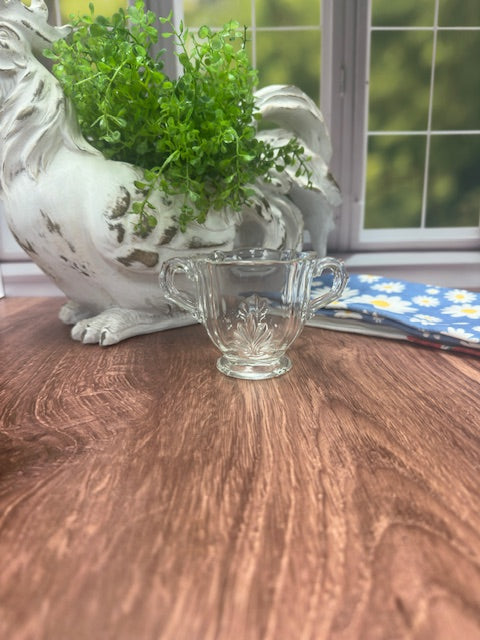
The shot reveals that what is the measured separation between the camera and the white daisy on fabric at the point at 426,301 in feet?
2.97

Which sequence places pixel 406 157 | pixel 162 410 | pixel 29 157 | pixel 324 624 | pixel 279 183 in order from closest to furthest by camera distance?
pixel 324 624
pixel 162 410
pixel 29 157
pixel 279 183
pixel 406 157

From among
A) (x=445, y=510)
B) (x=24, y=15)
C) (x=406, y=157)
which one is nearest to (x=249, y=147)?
(x=24, y=15)

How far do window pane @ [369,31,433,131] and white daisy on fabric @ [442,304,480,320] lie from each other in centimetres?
74

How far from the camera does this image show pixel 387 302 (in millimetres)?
911

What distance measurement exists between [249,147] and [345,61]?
27.1 inches

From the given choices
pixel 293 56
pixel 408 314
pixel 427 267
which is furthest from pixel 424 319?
pixel 293 56

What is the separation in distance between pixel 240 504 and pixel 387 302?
0.58 m

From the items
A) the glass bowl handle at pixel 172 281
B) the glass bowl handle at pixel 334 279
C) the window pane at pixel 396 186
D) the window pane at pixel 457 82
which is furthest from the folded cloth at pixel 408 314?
the window pane at pixel 457 82

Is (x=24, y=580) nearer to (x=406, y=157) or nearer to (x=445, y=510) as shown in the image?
(x=445, y=510)

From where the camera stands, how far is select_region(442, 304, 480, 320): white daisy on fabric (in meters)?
0.83

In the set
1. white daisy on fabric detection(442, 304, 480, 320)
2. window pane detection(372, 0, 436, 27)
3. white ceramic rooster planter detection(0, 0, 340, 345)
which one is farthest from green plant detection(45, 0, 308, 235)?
window pane detection(372, 0, 436, 27)

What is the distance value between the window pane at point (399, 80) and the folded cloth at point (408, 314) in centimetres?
63

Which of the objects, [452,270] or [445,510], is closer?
[445,510]

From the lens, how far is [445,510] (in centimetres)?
39
